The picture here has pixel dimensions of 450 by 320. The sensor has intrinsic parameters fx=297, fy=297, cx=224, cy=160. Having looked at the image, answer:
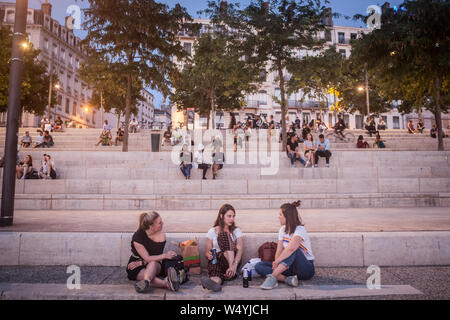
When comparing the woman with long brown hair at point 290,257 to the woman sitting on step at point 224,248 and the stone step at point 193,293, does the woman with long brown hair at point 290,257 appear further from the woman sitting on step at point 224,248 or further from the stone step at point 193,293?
the woman sitting on step at point 224,248

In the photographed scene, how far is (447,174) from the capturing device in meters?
11.3

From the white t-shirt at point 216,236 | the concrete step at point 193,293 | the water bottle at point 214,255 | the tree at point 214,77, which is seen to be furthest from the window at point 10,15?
the water bottle at point 214,255

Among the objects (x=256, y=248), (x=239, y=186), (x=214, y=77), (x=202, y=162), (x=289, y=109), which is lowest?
(x=256, y=248)

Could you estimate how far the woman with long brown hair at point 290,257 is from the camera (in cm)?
387

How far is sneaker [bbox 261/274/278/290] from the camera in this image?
365cm

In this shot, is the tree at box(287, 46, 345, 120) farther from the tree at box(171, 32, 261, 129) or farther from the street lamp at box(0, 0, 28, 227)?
the street lamp at box(0, 0, 28, 227)

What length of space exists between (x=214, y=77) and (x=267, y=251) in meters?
23.3

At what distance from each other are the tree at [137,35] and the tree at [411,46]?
913 cm

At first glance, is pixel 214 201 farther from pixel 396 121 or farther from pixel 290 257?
pixel 396 121

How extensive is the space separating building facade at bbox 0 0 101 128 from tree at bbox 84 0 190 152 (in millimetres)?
25649

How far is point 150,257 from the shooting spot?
154 inches

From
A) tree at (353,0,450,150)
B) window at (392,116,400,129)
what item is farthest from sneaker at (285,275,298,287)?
window at (392,116,400,129)

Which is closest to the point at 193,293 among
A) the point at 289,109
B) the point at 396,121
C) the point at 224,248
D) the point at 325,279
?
the point at 224,248
